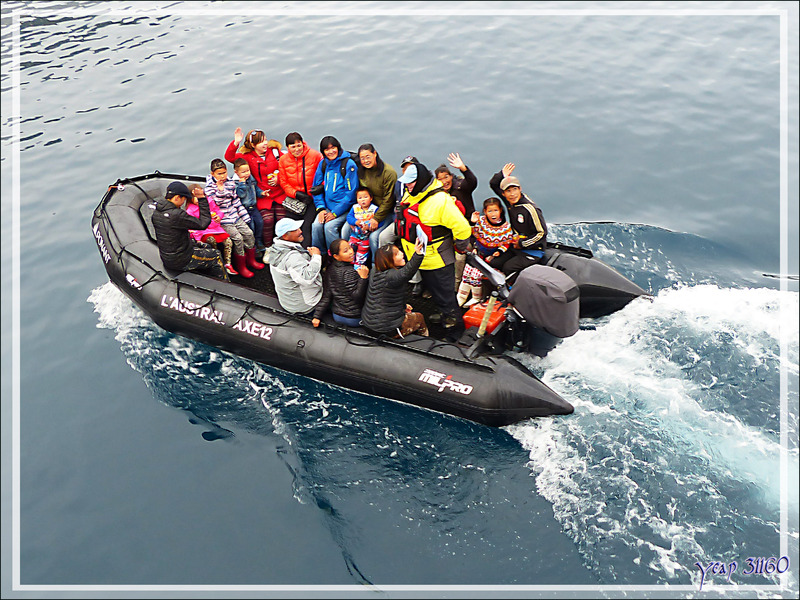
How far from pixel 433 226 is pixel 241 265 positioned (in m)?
3.66

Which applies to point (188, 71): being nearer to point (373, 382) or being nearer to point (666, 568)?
point (373, 382)

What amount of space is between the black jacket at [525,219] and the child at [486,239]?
0.38 feet

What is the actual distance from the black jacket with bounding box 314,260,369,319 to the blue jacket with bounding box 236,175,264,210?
1939 mm

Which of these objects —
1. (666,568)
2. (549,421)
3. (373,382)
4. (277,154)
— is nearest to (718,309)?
(549,421)

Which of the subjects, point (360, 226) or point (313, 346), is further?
point (313, 346)

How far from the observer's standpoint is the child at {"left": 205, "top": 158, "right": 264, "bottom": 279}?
929 cm

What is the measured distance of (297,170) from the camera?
380 inches

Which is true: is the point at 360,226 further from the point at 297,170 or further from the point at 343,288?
the point at 297,170

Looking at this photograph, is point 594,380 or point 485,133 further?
point 485,133

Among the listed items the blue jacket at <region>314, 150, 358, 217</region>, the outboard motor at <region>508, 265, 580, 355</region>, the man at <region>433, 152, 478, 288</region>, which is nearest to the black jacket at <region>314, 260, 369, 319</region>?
the blue jacket at <region>314, 150, 358, 217</region>

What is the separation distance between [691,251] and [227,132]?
11.3 metres

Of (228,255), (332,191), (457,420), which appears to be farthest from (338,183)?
(457,420)

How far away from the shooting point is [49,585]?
7.45 meters

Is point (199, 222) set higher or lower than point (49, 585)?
higher
